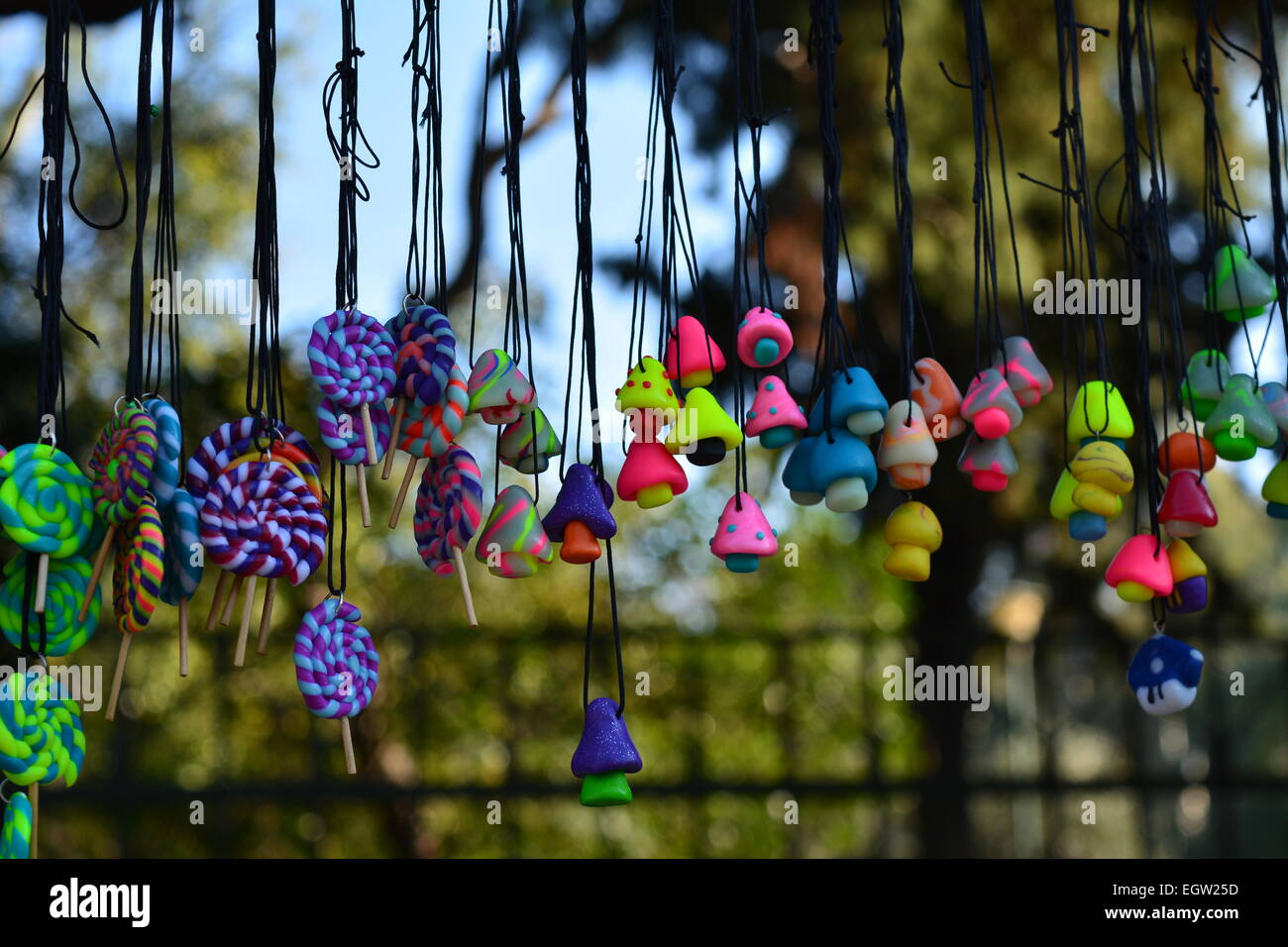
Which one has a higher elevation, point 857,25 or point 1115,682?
point 857,25

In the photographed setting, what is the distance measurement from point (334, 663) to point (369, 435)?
20cm

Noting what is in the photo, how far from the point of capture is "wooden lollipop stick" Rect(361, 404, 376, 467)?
3.84 ft

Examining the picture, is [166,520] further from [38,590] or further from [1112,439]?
[1112,439]

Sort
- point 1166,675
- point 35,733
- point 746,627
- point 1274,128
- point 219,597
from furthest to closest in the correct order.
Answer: point 746,627, point 1274,128, point 1166,675, point 219,597, point 35,733

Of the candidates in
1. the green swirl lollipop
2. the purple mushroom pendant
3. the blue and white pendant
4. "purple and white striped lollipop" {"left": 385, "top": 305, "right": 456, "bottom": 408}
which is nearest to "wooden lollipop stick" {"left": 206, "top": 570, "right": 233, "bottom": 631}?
the green swirl lollipop

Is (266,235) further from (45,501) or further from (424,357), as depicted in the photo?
(45,501)

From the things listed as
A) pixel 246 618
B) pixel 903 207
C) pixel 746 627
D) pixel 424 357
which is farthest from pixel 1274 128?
pixel 746 627

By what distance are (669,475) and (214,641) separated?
2911mm

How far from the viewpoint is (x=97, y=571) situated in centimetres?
111

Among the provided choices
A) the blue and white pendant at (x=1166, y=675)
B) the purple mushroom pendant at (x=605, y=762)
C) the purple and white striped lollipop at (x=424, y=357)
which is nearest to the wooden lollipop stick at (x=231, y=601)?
the purple and white striped lollipop at (x=424, y=357)

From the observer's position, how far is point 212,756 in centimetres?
398

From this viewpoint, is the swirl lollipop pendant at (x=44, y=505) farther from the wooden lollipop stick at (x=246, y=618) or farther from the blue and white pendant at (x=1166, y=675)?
the blue and white pendant at (x=1166, y=675)

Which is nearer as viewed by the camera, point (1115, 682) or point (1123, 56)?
point (1123, 56)

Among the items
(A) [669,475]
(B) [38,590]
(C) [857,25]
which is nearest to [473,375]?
(A) [669,475]
